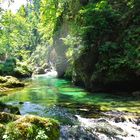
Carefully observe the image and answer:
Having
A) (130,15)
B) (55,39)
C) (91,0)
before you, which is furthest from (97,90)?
(55,39)

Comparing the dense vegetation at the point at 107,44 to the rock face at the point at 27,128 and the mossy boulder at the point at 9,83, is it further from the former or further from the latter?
the rock face at the point at 27,128

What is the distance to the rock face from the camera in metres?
7.37

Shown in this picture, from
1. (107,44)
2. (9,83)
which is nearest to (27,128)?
(107,44)

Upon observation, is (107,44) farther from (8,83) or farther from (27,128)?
(27,128)

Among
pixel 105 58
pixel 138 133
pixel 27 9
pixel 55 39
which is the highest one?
pixel 27 9

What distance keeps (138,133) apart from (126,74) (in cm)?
926

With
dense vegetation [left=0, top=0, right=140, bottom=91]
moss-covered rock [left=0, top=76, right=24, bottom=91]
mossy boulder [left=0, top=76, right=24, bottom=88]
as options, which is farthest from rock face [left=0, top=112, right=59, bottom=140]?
mossy boulder [left=0, top=76, right=24, bottom=88]

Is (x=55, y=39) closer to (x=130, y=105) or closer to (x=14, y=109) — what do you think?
(x=130, y=105)

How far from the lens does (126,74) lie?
20.0 m

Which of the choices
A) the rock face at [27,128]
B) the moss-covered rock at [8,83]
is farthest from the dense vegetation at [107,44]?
the rock face at [27,128]

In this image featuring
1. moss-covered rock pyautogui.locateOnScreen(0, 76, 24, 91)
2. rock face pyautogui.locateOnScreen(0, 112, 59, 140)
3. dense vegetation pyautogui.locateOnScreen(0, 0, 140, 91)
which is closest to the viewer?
rock face pyautogui.locateOnScreen(0, 112, 59, 140)

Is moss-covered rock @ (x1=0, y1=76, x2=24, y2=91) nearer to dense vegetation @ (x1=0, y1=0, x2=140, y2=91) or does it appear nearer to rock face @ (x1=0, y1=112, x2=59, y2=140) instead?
dense vegetation @ (x1=0, y1=0, x2=140, y2=91)

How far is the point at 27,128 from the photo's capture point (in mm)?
7543

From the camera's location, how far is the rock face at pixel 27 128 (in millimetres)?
7367
